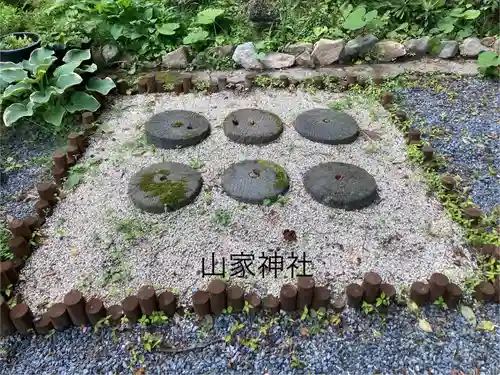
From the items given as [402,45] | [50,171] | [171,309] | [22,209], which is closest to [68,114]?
[50,171]

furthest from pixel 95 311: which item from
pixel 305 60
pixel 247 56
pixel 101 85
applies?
pixel 305 60

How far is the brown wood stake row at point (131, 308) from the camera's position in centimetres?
241

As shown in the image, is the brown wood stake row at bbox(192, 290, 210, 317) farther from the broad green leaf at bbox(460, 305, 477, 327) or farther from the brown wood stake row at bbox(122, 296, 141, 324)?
the broad green leaf at bbox(460, 305, 477, 327)

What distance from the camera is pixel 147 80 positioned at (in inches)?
176

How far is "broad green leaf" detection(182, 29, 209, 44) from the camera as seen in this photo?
4.86m

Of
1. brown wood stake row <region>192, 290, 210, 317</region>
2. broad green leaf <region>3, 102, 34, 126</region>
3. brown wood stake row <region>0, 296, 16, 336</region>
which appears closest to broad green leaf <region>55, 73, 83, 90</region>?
broad green leaf <region>3, 102, 34, 126</region>

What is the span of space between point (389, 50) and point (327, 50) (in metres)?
0.72

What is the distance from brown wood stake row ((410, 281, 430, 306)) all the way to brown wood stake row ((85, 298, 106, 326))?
1722 mm

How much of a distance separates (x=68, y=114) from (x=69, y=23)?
1223 mm

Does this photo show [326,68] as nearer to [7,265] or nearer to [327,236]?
[327,236]

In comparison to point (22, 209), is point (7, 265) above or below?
above

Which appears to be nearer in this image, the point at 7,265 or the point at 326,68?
the point at 7,265

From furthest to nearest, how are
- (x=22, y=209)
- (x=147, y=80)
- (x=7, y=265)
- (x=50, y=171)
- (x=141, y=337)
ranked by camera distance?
(x=147, y=80), (x=50, y=171), (x=22, y=209), (x=7, y=265), (x=141, y=337)

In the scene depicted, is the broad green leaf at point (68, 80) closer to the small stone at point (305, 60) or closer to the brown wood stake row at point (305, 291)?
the small stone at point (305, 60)
